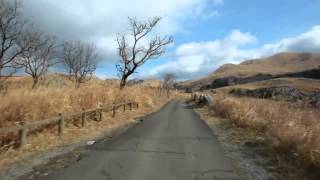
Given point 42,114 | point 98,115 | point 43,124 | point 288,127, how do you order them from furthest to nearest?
point 98,115, point 42,114, point 43,124, point 288,127

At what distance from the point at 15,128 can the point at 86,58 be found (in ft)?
143

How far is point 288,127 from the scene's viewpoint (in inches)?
534

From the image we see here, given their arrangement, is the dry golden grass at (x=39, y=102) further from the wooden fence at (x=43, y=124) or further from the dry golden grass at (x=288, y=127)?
the dry golden grass at (x=288, y=127)

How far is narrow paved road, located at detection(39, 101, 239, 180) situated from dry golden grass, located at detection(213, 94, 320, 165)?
1.85 metres

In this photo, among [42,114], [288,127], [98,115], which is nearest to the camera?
[288,127]

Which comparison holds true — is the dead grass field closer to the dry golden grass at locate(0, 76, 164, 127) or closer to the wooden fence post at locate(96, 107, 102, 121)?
the dry golden grass at locate(0, 76, 164, 127)

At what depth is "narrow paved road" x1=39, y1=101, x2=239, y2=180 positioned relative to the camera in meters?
8.88

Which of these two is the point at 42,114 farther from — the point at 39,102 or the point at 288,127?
the point at 288,127

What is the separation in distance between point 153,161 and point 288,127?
5.32 meters

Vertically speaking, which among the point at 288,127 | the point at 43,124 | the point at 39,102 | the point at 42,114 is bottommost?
the point at 288,127

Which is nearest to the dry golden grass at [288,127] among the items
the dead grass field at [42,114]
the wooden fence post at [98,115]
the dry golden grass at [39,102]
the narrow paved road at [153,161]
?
the narrow paved road at [153,161]

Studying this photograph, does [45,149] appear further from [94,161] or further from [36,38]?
[36,38]

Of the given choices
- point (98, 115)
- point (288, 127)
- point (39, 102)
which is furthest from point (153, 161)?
point (98, 115)

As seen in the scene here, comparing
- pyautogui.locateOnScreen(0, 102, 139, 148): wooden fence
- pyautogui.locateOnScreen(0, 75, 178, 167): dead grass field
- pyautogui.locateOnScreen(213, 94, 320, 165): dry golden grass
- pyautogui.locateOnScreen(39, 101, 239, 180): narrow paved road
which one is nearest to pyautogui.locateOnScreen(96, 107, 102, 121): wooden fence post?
pyautogui.locateOnScreen(0, 102, 139, 148): wooden fence
